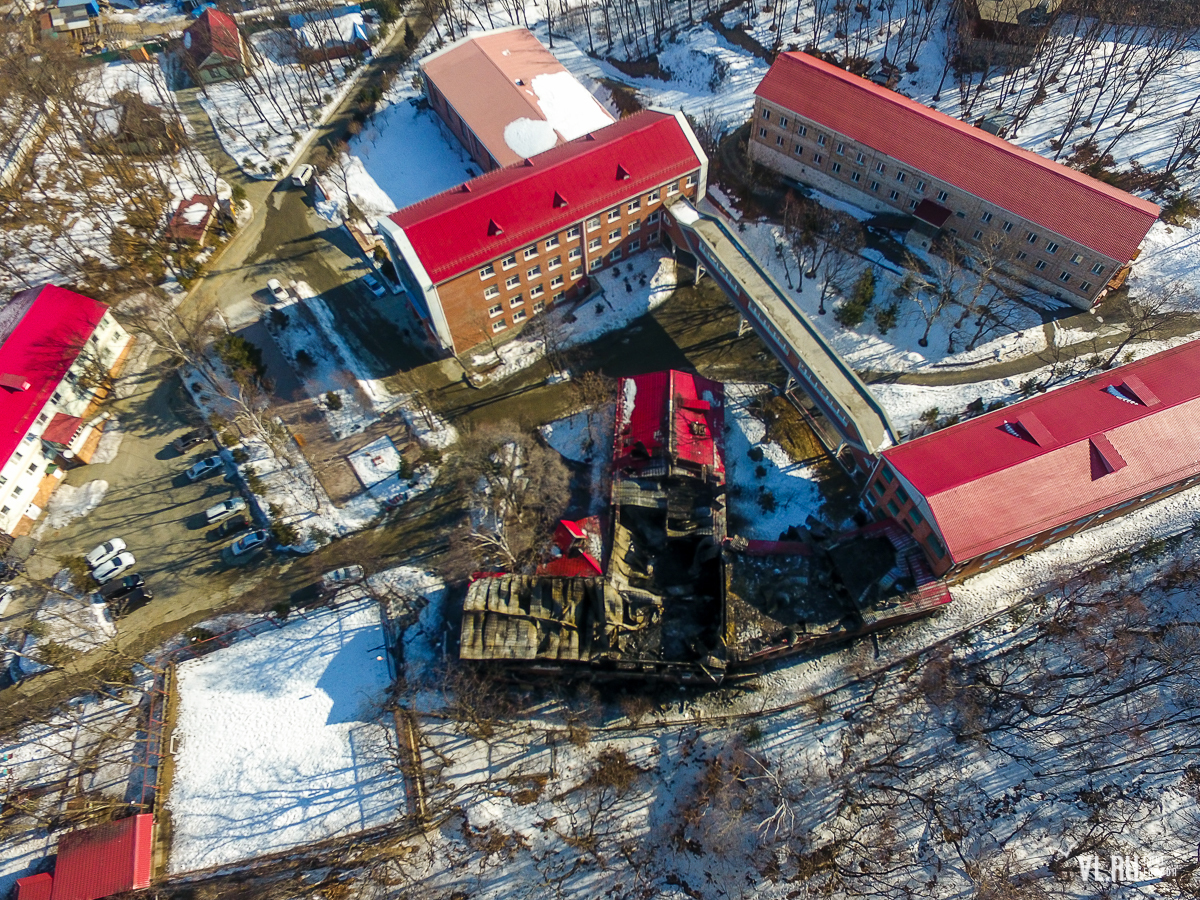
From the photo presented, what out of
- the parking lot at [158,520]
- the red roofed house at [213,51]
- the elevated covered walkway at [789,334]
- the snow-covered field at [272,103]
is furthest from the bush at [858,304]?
the red roofed house at [213,51]

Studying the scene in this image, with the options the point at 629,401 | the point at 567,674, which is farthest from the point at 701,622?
the point at 629,401

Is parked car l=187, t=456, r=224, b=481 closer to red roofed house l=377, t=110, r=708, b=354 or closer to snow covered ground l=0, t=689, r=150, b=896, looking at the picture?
snow covered ground l=0, t=689, r=150, b=896

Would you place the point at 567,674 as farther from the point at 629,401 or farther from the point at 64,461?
the point at 64,461

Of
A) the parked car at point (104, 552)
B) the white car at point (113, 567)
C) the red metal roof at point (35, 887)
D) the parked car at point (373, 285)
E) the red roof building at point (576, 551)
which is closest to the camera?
the red metal roof at point (35, 887)

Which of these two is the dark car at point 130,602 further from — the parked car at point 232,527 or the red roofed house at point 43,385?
the red roofed house at point 43,385

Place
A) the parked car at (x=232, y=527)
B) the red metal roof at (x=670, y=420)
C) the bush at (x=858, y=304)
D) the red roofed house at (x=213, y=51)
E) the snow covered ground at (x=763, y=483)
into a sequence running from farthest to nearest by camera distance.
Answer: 1. the red roofed house at (x=213, y=51)
2. the bush at (x=858, y=304)
3. the parked car at (x=232, y=527)
4. the snow covered ground at (x=763, y=483)
5. the red metal roof at (x=670, y=420)

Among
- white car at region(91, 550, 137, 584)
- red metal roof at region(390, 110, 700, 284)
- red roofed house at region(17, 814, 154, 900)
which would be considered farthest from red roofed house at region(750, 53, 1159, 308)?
red roofed house at region(17, 814, 154, 900)

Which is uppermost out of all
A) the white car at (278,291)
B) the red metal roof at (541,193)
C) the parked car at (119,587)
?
the red metal roof at (541,193)
